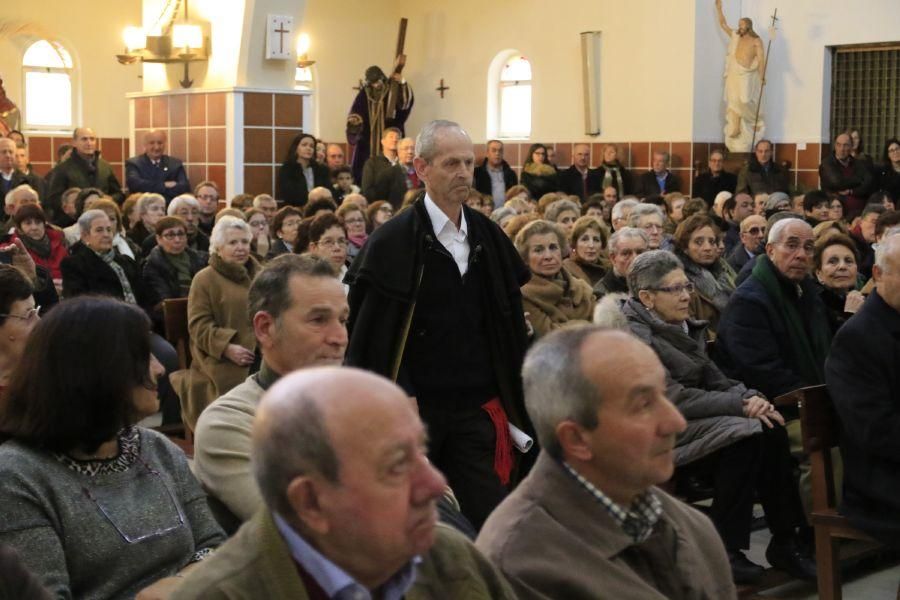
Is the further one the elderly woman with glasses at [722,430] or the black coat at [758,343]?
the black coat at [758,343]

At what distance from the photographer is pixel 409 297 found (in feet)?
14.7

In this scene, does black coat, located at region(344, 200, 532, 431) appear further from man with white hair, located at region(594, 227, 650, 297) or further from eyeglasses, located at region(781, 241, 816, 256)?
man with white hair, located at region(594, 227, 650, 297)

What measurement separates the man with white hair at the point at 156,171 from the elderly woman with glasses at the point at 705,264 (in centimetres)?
687

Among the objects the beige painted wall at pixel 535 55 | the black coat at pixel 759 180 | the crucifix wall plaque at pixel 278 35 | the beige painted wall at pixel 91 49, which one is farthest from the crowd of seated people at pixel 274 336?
the beige painted wall at pixel 91 49

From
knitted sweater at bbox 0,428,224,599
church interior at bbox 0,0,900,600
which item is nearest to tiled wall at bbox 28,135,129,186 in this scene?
church interior at bbox 0,0,900,600

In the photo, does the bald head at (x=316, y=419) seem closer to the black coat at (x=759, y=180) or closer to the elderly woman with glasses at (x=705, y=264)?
the elderly woman with glasses at (x=705, y=264)

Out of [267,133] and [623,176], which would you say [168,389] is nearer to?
[267,133]

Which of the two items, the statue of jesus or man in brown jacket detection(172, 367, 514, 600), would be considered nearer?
man in brown jacket detection(172, 367, 514, 600)

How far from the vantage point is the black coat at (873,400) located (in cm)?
445

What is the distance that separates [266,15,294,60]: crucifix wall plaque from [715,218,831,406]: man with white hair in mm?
7550

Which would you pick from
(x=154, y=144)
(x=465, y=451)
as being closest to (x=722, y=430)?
(x=465, y=451)

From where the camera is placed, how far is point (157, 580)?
2988 mm

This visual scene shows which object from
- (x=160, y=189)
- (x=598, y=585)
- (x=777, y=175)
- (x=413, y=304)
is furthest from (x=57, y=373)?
(x=777, y=175)

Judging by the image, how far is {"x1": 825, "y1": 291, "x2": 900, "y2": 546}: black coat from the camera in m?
4.45
